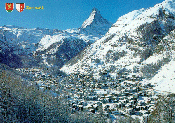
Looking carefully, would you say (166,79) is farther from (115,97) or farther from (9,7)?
(9,7)

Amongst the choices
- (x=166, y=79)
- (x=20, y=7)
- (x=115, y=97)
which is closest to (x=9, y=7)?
(x=20, y=7)

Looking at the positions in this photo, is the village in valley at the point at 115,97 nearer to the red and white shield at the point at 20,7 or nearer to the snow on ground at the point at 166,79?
the snow on ground at the point at 166,79

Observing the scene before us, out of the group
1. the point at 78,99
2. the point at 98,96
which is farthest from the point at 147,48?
the point at 78,99

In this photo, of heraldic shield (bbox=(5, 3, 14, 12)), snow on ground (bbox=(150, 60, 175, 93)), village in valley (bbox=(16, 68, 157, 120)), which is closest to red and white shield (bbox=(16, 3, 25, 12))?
heraldic shield (bbox=(5, 3, 14, 12))

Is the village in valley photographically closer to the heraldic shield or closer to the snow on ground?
the snow on ground

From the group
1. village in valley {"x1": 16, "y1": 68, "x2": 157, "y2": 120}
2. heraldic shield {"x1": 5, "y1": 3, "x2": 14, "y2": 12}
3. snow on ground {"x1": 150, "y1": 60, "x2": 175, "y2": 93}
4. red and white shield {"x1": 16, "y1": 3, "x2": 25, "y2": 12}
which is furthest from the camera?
snow on ground {"x1": 150, "y1": 60, "x2": 175, "y2": 93}

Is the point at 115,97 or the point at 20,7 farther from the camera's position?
the point at 115,97

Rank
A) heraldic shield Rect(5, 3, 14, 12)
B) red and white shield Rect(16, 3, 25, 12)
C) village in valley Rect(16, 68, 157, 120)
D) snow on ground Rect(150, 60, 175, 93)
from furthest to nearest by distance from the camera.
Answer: snow on ground Rect(150, 60, 175, 93) → village in valley Rect(16, 68, 157, 120) → red and white shield Rect(16, 3, 25, 12) → heraldic shield Rect(5, 3, 14, 12)

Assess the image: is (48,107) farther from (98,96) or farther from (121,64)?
(121,64)

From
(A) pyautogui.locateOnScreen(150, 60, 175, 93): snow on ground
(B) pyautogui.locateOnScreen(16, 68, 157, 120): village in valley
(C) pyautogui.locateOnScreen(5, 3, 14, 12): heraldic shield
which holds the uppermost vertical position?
(C) pyautogui.locateOnScreen(5, 3, 14, 12): heraldic shield

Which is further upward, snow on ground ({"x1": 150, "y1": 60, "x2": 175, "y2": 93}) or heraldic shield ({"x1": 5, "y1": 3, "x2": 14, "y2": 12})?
heraldic shield ({"x1": 5, "y1": 3, "x2": 14, "y2": 12})

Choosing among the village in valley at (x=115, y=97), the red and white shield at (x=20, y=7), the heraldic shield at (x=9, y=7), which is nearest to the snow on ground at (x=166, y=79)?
the village in valley at (x=115, y=97)

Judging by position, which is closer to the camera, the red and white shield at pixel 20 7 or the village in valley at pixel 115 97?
the red and white shield at pixel 20 7
